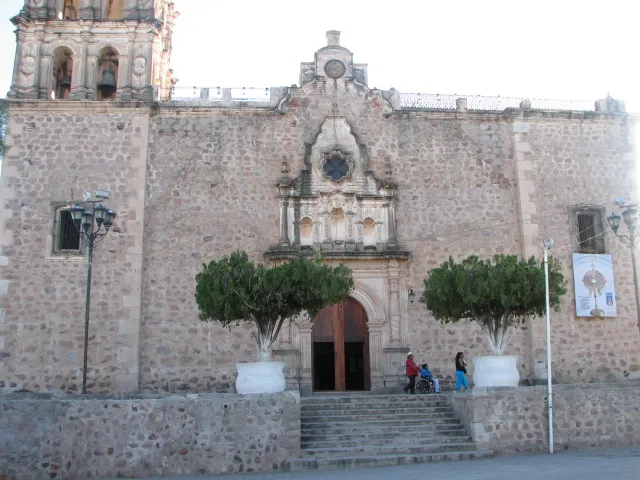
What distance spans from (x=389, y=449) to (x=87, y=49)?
43.0ft

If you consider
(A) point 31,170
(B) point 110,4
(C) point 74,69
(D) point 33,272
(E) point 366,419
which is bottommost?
(E) point 366,419

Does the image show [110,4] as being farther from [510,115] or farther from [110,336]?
[510,115]

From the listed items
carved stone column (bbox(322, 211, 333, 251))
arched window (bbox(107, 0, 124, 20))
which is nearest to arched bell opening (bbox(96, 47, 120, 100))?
arched window (bbox(107, 0, 124, 20))

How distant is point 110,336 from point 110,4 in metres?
9.98

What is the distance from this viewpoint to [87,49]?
1845 centimetres

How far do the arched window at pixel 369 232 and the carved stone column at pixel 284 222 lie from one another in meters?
1.95

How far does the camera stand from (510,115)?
61.5 feet

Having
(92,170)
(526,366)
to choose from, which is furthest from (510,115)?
(92,170)

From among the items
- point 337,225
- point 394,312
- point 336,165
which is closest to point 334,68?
point 336,165

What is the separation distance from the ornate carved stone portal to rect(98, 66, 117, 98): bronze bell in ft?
17.8

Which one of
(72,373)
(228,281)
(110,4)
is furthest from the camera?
(110,4)

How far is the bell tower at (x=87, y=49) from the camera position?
18125mm

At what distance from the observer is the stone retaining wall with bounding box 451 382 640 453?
39.9 ft

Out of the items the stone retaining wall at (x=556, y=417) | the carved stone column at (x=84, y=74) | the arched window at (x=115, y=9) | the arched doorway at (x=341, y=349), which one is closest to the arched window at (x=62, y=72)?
the carved stone column at (x=84, y=74)
